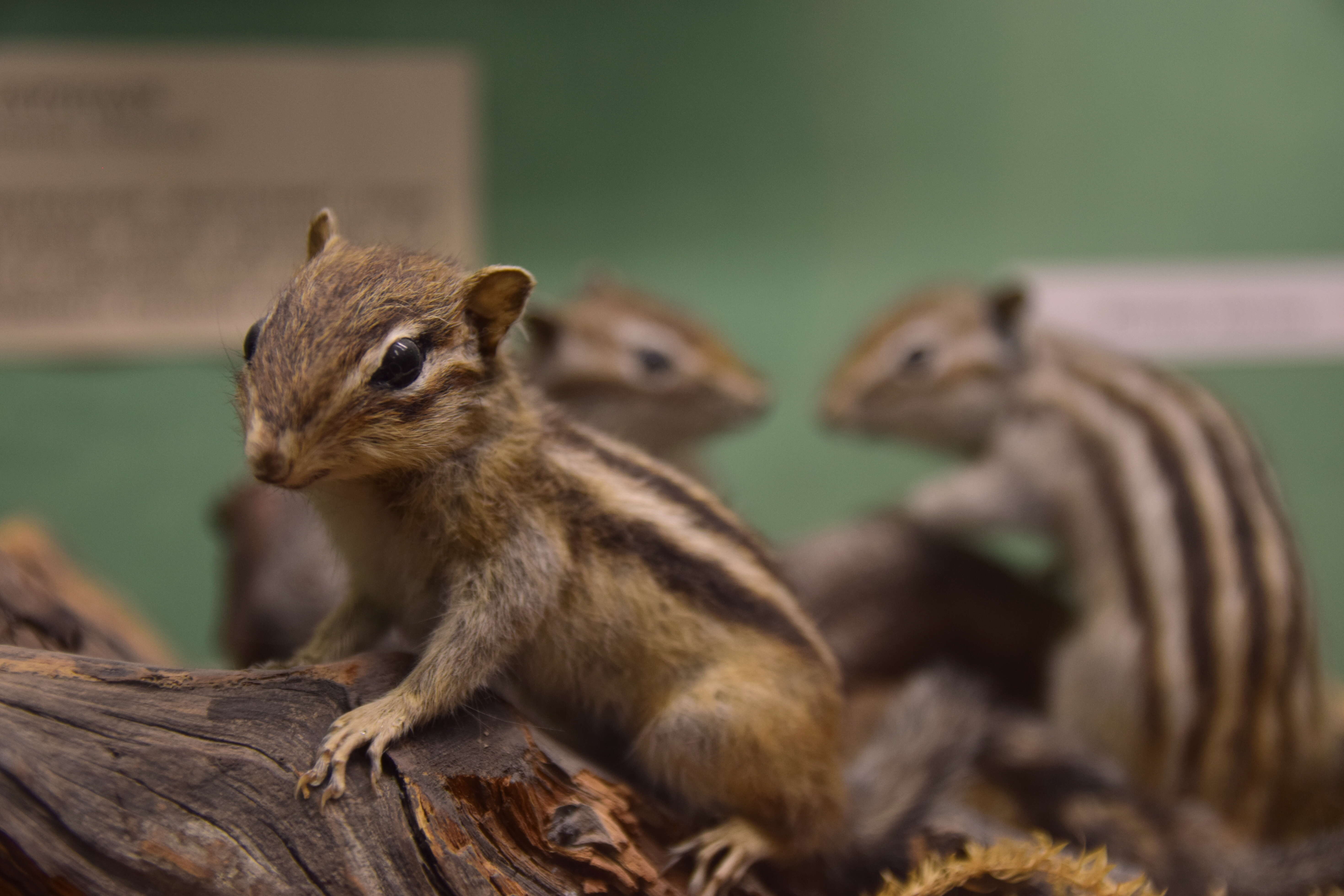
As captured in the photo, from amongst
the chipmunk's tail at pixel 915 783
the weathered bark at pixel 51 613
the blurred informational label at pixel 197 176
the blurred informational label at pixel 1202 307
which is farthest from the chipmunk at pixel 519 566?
the blurred informational label at pixel 1202 307

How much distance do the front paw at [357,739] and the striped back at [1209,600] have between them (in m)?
1.54

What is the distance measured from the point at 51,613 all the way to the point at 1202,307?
9.18ft

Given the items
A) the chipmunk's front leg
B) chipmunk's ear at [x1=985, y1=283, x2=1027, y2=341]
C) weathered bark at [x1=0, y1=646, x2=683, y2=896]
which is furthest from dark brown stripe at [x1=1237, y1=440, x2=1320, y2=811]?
the chipmunk's front leg

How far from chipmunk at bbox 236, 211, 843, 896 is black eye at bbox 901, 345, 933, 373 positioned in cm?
118

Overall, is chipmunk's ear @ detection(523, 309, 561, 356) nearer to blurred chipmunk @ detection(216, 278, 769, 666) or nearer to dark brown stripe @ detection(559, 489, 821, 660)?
blurred chipmunk @ detection(216, 278, 769, 666)

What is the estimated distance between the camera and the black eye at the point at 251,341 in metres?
0.94

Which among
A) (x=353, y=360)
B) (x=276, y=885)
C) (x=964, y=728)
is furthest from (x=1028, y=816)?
(x=353, y=360)

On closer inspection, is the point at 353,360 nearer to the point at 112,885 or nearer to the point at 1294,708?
the point at 112,885

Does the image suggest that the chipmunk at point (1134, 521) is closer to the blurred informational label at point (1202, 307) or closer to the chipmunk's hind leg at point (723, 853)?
the blurred informational label at point (1202, 307)

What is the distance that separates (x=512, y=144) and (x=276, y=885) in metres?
1.95

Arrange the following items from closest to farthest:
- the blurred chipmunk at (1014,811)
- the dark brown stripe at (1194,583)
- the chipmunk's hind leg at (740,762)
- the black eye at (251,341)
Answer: the black eye at (251,341), the chipmunk's hind leg at (740,762), the blurred chipmunk at (1014,811), the dark brown stripe at (1194,583)

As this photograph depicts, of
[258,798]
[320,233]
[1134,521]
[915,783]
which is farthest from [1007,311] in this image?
[258,798]

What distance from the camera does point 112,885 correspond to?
0.88m

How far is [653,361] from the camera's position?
2.13m
